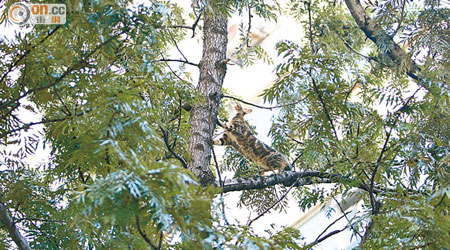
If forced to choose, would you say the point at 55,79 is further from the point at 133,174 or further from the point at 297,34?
the point at 297,34

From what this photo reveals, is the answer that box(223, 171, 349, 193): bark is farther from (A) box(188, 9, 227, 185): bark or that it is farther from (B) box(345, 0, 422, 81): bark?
(B) box(345, 0, 422, 81): bark

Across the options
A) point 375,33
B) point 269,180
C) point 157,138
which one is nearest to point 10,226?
point 157,138

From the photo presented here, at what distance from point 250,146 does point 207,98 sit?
70cm

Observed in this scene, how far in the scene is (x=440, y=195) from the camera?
163cm

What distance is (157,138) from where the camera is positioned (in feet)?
4.72

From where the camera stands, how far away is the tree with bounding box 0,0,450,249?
126 cm

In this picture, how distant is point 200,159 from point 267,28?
13.9 ft

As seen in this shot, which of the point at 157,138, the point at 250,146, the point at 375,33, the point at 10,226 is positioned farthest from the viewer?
the point at 250,146

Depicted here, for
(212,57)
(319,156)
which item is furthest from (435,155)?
(212,57)

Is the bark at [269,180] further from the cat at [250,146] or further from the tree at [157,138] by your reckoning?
the cat at [250,146]

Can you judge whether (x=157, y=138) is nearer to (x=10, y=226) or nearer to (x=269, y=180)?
(x=10, y=226)

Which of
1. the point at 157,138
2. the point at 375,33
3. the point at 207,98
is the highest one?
the point at 375,33

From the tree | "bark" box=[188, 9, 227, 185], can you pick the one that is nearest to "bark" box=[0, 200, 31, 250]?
the tree

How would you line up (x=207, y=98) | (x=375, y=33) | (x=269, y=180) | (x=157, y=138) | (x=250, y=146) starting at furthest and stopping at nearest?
(x=250, y=146) → (x=375, y=33) → (x=269, y=180) → (x=207, y=98) → (x=157, y=138)
